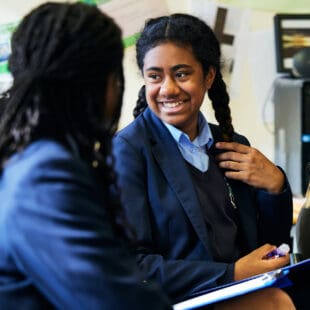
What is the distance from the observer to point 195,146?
139 cm

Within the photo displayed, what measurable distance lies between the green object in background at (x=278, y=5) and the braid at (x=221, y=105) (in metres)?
0.97

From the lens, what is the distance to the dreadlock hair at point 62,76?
0.70m

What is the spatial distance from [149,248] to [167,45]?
0.51 m

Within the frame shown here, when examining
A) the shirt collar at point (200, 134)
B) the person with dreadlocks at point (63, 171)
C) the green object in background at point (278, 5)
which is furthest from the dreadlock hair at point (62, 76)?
the green object in background at point (278, 5)

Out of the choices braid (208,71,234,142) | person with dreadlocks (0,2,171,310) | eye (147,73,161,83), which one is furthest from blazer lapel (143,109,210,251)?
person with dreadlocks (0,2,171,310)

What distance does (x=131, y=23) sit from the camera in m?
2.22

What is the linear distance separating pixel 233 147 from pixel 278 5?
1236mm

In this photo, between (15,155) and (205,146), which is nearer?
(15,155)

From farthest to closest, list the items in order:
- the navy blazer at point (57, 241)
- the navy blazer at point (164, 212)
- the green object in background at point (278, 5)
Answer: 1. the green object in background at point (278, 5)
2. the navy blazer at point (164, 212)
3. the navy blazer at point (57, 241)

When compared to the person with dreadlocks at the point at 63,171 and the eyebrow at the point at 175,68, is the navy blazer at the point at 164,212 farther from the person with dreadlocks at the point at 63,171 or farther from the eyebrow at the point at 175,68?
the person with dreadlocks at the point at 63,171

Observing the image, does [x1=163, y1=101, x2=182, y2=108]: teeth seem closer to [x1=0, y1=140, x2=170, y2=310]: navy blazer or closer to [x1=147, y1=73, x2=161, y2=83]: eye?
[x1=147, y1=73, x2=161, y2=83]: eye

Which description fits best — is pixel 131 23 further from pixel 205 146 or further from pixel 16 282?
pixel 16 282

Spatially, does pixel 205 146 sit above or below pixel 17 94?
below

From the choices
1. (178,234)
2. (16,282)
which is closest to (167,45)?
(178,234)
